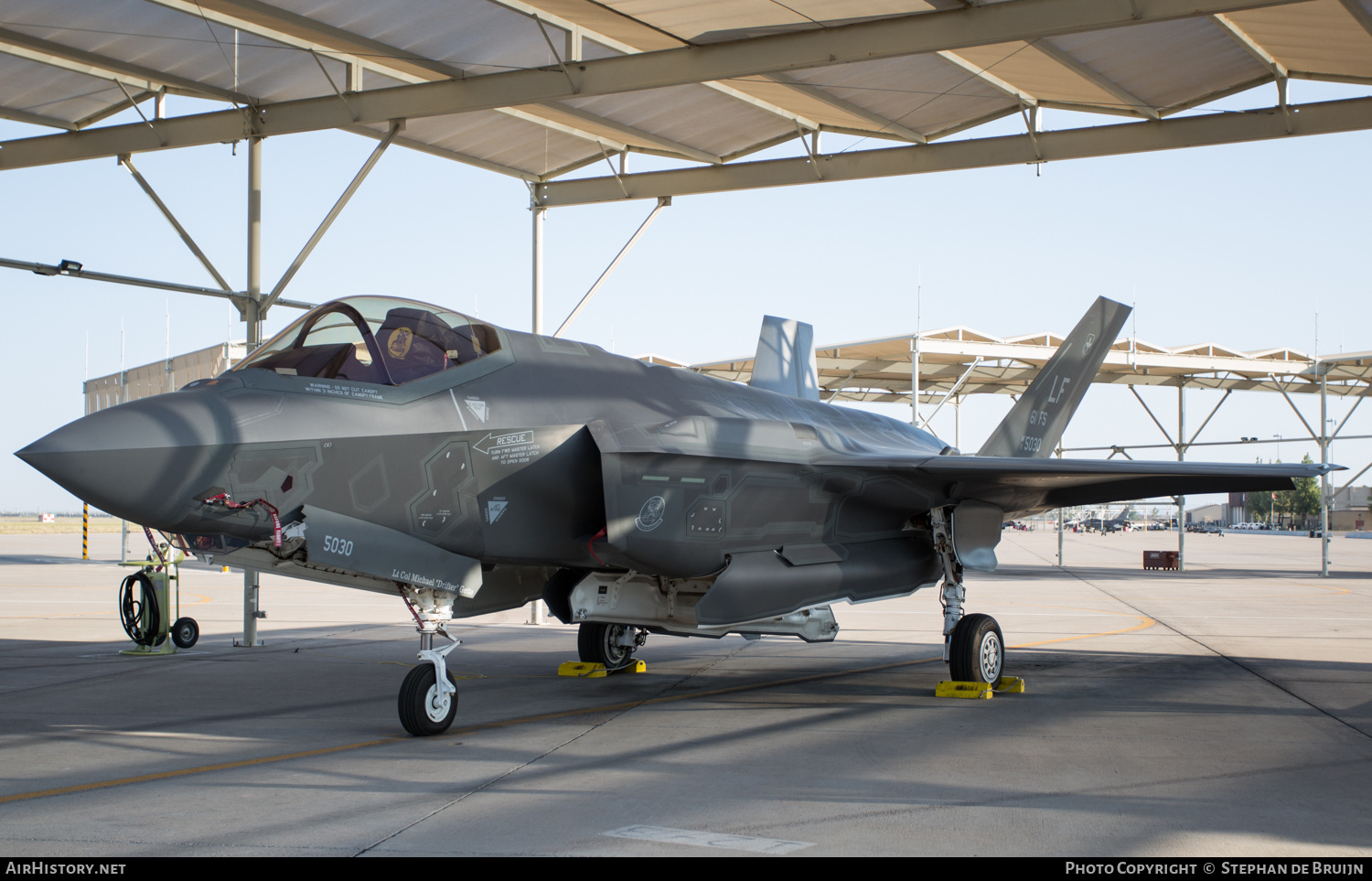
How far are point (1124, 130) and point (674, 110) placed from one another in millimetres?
5379

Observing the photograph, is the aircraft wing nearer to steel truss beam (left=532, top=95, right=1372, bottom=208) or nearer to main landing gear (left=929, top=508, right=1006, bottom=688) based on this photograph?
main landing gear (left=929, top=508, right=1006, bottom=688)

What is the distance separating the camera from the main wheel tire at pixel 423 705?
7.03 m

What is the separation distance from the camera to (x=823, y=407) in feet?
38.1

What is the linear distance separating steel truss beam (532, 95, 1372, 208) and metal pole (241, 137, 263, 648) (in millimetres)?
4233

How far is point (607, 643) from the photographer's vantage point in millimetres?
10891

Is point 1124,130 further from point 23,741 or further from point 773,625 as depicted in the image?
point 23,741

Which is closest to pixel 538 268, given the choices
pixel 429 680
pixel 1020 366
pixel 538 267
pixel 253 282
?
pixel 538 267

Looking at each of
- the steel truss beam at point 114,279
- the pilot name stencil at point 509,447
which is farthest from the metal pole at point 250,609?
the pilot name stencil at point 509,447

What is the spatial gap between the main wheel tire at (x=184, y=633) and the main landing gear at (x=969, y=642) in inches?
349

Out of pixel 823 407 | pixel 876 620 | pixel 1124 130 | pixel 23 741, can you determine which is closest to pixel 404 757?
pixel 23 741

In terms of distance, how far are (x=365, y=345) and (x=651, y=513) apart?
7.81 ft

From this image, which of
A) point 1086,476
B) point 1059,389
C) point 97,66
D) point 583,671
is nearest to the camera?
point 1086,476

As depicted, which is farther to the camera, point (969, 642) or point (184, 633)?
point (184, 633)

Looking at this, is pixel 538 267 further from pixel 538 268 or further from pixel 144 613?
pixel 144 613
